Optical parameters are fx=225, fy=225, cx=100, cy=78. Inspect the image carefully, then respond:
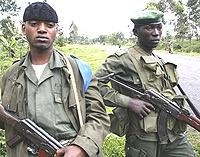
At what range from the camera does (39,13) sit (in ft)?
4.94

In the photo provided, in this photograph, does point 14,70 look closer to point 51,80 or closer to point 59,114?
point 51,80

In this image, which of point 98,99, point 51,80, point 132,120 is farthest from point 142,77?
point 51,80

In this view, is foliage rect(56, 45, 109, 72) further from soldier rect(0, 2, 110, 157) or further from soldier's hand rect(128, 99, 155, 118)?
soldier rect(0, 2, 110, 157)

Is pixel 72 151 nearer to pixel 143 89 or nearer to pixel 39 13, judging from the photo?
pixel 39 13

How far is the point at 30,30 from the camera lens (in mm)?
1534

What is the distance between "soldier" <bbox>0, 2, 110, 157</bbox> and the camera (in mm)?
1473

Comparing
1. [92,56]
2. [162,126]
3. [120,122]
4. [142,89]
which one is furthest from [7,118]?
[92,56]

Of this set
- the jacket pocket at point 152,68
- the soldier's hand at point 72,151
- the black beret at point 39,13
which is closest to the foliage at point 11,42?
the jacket pocket at point 152,68

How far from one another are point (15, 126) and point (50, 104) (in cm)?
28

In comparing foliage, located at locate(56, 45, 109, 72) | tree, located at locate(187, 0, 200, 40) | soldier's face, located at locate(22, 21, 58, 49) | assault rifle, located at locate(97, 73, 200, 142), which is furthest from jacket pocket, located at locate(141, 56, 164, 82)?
tree, located at locate(187, 0, 200, 40)

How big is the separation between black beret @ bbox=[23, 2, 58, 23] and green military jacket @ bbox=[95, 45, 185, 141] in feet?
3.31

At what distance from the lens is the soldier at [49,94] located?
4.83 feet

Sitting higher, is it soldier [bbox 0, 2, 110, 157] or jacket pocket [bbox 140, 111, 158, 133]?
soldier [bbox 0, 2, 110, 157]

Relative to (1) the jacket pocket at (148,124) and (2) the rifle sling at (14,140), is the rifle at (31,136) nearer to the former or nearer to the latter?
(2) the rifle sling at (14,140)
